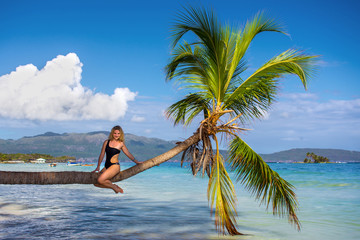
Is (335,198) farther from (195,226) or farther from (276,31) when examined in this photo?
(276,31)

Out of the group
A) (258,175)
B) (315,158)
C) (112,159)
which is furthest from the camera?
(315,158)

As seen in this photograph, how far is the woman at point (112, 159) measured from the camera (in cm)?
649

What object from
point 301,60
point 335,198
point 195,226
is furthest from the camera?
point 335,198

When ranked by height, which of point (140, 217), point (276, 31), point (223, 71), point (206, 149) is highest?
point (276, 31)

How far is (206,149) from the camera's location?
7559mm

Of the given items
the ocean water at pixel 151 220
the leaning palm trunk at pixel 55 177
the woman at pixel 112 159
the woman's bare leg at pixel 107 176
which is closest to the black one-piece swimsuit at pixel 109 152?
the woman at pixel 112 159

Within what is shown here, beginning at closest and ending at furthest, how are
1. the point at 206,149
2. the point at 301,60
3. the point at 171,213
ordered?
1. the point at 206,149
2. the point at 301,60
3. the point at 171,213

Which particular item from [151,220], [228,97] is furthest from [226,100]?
[151,220]

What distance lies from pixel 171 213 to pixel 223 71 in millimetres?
7767

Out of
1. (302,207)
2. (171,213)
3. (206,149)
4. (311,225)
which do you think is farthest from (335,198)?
(206,149)

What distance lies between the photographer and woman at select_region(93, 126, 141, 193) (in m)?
A: 6.49

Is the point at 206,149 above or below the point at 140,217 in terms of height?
above

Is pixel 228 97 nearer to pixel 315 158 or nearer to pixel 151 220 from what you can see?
pixel 151 220

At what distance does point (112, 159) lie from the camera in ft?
22.1
